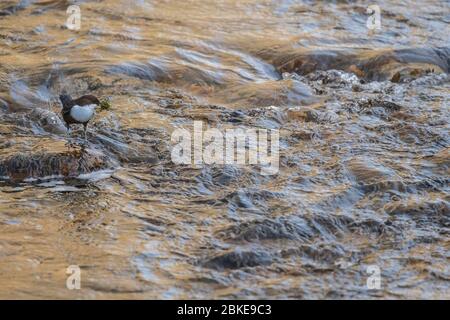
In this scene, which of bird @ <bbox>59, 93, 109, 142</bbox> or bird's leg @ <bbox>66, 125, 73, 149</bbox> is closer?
bird @ <bbox>59, 93, 109, 142</bbox>

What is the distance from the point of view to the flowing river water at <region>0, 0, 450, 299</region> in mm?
5605

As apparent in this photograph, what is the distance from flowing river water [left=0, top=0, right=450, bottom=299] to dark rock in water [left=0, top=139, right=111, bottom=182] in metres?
0.01

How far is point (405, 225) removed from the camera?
6324mm

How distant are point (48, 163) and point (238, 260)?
85.7 inches

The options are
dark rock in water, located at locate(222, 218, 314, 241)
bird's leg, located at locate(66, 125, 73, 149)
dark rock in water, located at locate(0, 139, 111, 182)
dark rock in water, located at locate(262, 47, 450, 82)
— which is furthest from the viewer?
dark rock in water, located at locate(262, 47, 450, 82)

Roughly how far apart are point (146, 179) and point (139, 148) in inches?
25.3

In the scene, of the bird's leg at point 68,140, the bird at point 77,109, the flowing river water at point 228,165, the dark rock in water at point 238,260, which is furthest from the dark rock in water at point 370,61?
the dark rock in water at point 238,260

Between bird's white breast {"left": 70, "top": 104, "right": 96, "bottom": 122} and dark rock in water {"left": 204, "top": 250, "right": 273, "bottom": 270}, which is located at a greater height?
bird's white breast {"left": 70, "top": 104, "right": 96, "bottom": 122}

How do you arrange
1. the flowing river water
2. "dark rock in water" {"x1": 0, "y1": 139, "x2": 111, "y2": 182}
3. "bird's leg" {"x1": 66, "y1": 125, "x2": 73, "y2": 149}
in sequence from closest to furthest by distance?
1. the flowing river water
2. "dark rock in water" {"x1": 0, "y1": 139, "x2": 111, "y2": 182}
3. "bird's leg" {"x1": 66, "y1": 125, "x2": 73, "y2": 149}

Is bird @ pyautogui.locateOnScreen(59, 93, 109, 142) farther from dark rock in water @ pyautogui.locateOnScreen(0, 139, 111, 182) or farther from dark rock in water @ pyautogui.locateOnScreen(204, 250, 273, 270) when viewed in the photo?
dark rock in water @ pyautogui.locateOnScreen(204, 250, 273, 270)

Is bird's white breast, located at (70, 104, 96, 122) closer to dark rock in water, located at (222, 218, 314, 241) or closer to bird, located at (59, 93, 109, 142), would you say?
bird, located at (59, 93, 109, 142)

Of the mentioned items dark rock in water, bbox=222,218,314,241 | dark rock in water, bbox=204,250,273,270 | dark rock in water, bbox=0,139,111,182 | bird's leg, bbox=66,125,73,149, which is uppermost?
bird's leg, bbox=66,125,73,149

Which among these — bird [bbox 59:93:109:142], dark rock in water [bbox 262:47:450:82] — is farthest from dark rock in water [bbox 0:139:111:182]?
dark rock in water [bbox 262:47:450:82]

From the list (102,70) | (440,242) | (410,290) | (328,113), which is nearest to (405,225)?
(440,242)
